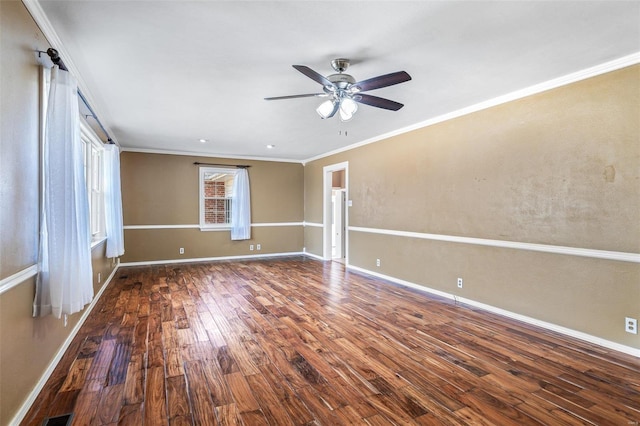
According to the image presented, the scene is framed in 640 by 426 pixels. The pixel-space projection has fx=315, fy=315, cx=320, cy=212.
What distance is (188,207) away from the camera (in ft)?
23.2

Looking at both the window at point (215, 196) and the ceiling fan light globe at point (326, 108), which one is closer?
the ceiling fan light globe at point (326, 108)

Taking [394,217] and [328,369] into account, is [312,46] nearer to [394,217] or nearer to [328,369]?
[328,369]

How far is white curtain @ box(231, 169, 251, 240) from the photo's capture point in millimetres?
7367

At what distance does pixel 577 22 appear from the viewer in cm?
210

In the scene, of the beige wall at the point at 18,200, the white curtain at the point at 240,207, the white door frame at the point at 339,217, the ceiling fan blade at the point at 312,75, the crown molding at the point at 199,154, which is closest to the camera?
the beige wall at the point at 18,200

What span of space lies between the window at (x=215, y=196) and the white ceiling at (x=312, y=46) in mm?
3342

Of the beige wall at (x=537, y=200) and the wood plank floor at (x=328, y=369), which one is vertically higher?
the beige wall at (x=537, y=200)

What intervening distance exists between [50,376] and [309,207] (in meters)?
6.11

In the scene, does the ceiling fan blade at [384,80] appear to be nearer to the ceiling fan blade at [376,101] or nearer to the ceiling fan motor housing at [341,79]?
the ceiling fan motor housing at [341,79]

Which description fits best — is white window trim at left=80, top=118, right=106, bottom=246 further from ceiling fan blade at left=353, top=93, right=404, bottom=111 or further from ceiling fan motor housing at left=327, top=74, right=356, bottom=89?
ceiling fan blade at left=353, top=93, right=404, bottom=111

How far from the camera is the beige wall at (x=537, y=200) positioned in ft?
8.80

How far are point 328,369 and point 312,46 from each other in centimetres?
246

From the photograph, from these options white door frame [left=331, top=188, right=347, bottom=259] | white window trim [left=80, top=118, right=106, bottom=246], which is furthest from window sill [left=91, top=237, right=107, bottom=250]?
white door frame [left=331, top=188, right=347, bottom=259]

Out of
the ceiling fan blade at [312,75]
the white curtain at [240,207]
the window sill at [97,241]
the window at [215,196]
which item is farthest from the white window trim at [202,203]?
Answer: the ceiling fan blade at [312,75]
